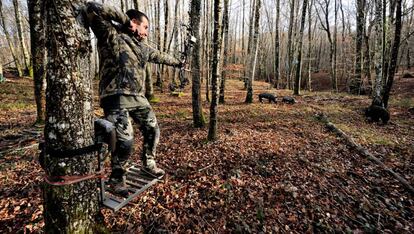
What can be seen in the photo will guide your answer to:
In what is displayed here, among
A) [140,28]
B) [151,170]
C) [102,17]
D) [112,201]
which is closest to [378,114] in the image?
[151,170]

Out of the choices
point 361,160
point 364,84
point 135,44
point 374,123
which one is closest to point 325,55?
point 364,84

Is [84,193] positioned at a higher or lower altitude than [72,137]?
lower

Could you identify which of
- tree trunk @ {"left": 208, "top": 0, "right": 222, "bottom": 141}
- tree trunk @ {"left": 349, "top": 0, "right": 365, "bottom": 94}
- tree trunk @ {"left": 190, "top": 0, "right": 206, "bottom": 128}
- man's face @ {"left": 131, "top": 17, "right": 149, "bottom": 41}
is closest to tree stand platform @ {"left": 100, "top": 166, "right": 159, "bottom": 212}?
man's face @ {"left": 131, "top": 17, "right": 149, "bottom": 41}

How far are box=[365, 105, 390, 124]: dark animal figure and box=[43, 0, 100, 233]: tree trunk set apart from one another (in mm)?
10663

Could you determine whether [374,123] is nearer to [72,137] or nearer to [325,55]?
[72,137]

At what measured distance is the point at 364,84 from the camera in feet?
55.5

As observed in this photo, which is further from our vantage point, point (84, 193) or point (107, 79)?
point (107, 79)

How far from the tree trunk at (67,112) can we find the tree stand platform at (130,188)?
0.26m

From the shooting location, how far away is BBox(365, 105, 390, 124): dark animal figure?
335 inches

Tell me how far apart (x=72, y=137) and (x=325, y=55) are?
63418 mm

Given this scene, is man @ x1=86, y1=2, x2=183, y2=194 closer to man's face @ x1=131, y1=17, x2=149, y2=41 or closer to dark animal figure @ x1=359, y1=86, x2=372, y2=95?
man's face @ x1=131, y1=17, x2=149, y2=41

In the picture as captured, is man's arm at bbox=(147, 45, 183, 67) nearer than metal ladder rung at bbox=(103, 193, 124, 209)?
No

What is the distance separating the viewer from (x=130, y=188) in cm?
265

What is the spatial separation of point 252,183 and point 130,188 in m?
2.30
